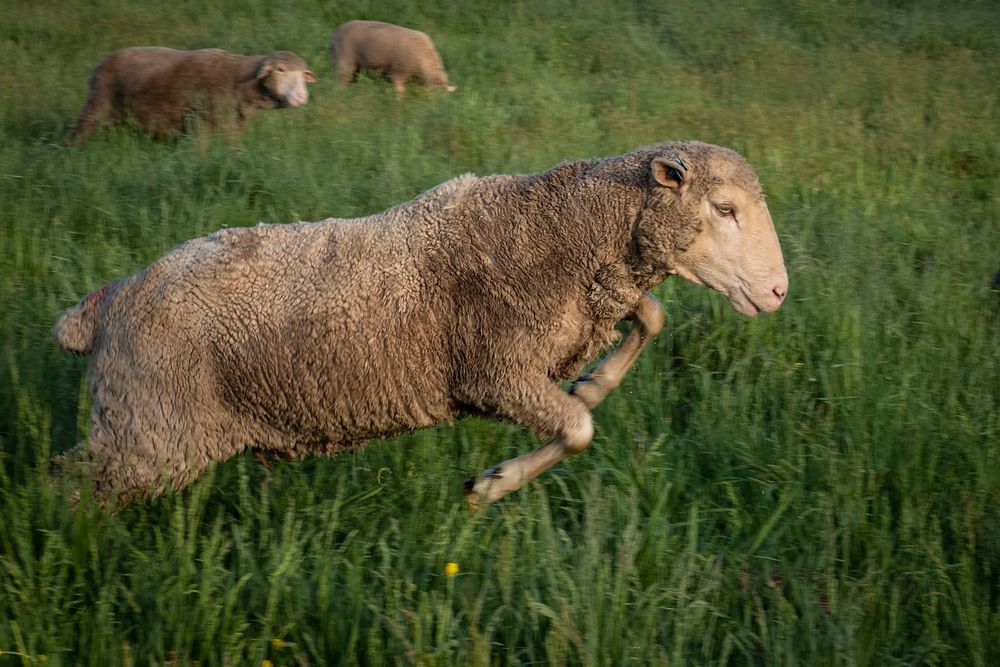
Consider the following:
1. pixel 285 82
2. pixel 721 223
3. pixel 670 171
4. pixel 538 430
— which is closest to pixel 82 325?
pixel 538 430

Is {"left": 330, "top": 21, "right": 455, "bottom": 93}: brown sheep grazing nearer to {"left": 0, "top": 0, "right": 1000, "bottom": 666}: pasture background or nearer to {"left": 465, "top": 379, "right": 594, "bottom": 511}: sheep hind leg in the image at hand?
{"left": 0, "top": 0, "right": 1000, "bottom": 666}: pasture background

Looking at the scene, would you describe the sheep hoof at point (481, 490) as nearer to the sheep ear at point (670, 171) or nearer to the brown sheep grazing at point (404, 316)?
the brown sheep grazing at point (404, 316)

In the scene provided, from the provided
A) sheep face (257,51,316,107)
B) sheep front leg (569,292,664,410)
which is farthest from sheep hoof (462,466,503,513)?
sheep face (257,51,316,107)

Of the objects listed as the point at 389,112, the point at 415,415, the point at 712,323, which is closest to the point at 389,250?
the point at 415,415

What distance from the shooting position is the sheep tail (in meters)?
4.00

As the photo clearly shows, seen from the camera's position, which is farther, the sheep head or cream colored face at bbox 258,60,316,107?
cream colored face at bbox 258,60,316,107

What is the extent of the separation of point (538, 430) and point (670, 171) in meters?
1.08

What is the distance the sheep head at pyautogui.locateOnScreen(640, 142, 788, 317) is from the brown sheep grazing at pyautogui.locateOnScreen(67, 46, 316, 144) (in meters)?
5.52

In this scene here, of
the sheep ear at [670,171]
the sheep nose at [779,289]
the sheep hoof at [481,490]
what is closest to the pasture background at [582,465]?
the sheep hoof at [481,490]

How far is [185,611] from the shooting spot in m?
3.20

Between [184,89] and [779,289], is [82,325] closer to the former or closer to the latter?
[779,289]

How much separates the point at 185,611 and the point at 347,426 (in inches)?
39.2

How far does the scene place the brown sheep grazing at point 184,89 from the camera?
29.3ft

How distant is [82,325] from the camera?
13.1ft
